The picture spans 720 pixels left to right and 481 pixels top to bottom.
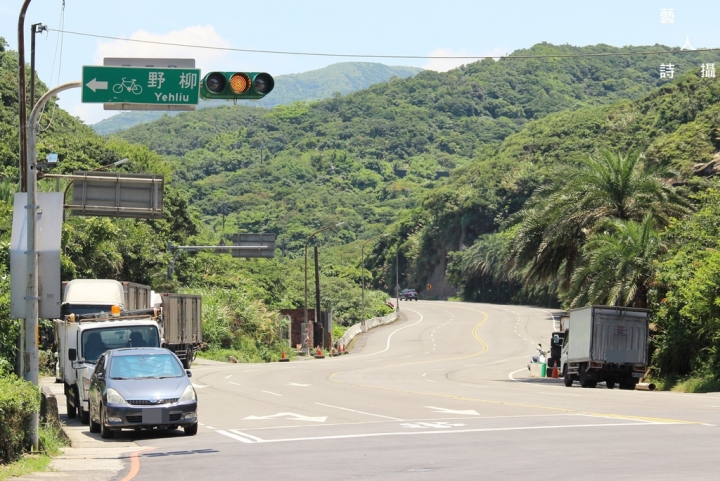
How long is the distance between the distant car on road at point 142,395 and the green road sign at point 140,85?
5.13 metres

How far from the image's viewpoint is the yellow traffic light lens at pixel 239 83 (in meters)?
15.7

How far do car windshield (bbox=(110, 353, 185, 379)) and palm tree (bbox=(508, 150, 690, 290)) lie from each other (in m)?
25.4

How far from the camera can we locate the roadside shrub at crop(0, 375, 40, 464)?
539 inches

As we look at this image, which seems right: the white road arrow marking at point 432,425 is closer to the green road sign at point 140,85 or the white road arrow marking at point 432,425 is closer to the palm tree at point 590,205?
the green road sign at point 140,85

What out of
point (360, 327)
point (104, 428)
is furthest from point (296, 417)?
point (360, 327)

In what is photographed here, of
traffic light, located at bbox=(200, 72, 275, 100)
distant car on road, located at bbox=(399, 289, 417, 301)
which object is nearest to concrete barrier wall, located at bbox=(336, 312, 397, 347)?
distant car on road, located at bbox=(399, 289, 417, 301)

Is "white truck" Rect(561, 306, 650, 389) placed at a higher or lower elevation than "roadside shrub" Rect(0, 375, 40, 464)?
lower

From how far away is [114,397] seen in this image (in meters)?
18.2

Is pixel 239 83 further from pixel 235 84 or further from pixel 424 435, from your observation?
pixel 424 435

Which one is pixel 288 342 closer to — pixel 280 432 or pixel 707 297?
pixel 707 297

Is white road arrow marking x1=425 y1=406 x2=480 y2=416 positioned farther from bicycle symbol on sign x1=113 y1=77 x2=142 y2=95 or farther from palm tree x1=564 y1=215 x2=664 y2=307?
palm tree x1=564 y1=215 x2=664 y2=307

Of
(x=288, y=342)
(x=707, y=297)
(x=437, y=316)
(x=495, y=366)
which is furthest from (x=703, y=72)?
(x=707, y=297)

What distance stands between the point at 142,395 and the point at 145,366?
1.07m

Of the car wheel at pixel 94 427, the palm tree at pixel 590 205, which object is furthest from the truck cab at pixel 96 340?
the palm tree at pixel 590 205
